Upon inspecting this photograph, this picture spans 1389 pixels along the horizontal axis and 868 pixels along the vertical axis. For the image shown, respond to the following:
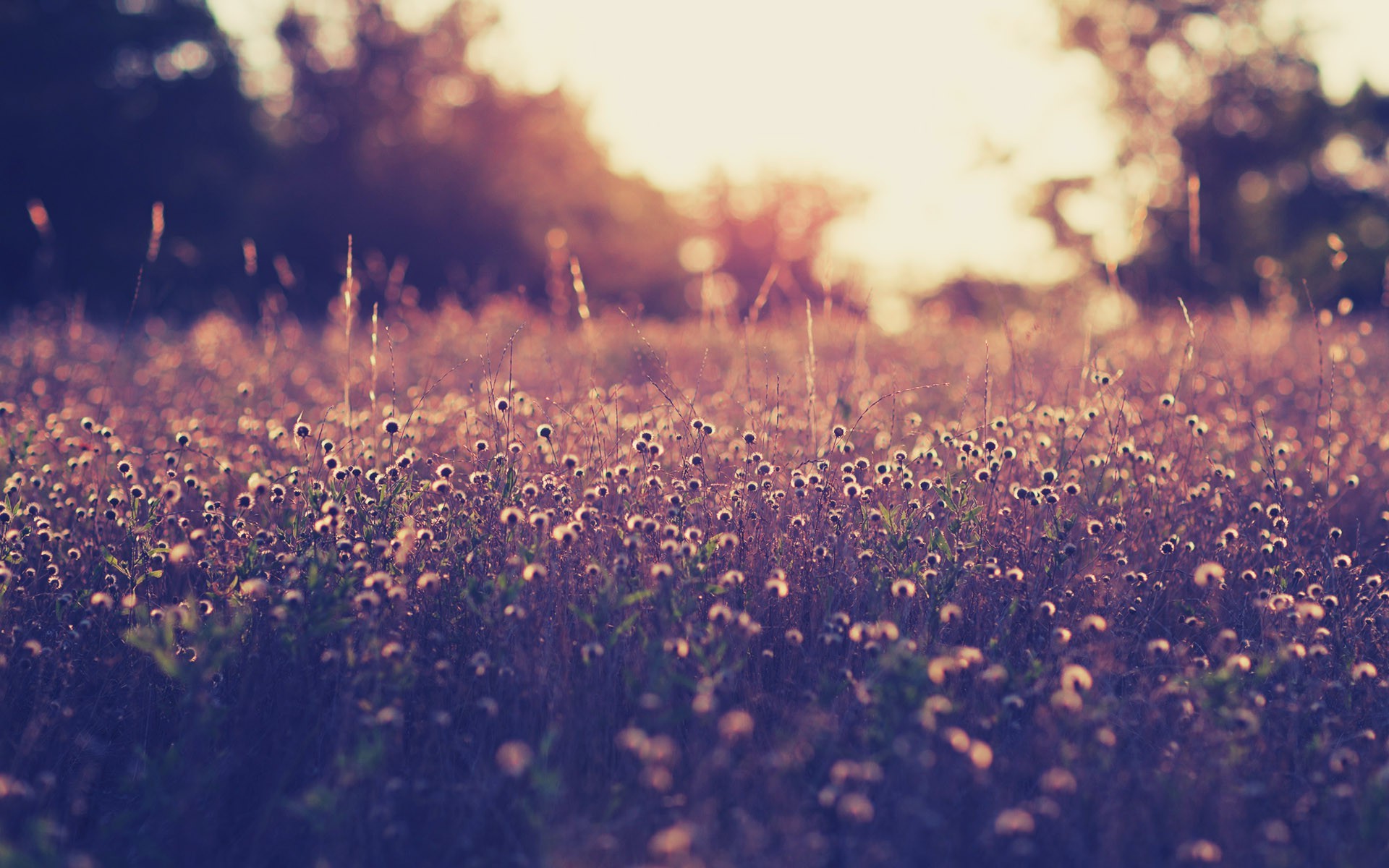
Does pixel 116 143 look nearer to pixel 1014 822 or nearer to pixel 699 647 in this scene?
pixel 699 647

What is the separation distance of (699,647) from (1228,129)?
2571 centimetres

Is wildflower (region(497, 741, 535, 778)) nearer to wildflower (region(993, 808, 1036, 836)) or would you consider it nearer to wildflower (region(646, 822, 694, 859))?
wildflower (region(646, 822, 694, 859))

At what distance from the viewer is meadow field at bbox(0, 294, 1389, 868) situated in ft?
7.18

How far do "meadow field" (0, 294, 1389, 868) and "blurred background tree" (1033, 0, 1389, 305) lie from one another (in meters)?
21.6

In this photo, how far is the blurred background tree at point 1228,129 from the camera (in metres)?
22.9

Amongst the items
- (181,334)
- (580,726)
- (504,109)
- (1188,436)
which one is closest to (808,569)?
(580,726)

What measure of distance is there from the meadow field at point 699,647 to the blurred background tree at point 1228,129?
21.6 m

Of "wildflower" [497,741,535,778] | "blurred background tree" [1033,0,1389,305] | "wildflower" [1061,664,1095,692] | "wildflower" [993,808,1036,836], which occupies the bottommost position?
"wildflower" [993,808,1036,836]

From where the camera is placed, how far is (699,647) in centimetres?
252

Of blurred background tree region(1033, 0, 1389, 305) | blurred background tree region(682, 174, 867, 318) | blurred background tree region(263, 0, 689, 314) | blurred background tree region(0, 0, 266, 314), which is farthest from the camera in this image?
blurred background tree region(682, 174, 867, 318)

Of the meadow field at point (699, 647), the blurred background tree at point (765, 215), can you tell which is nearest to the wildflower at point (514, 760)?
the meadow field at point (699, 647)

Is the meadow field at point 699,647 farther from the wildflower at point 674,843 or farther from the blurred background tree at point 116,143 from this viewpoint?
the blurred background tree at point 116,143

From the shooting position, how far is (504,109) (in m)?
27.3

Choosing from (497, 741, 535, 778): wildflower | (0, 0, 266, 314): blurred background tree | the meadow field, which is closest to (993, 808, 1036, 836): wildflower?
the meadow field
